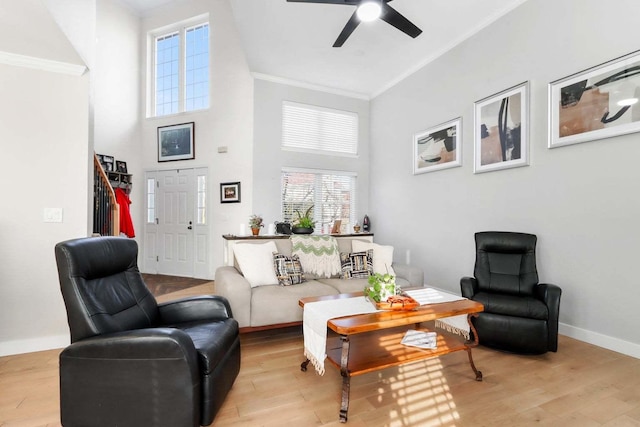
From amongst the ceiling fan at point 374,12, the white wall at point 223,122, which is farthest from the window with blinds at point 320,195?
the ceiling fan at point 374,12

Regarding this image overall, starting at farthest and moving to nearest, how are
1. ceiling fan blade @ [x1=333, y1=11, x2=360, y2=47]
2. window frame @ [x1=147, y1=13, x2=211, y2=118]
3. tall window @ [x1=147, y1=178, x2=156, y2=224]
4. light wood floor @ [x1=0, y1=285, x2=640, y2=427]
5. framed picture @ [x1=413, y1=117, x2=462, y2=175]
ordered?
1. tall window @ [x1=147, y1=178, x2=156, y2=224]
2. window frame @ [x1=147, y1=13, x2=211, y2=118]
3. framed picture @ [x1=413, y1=117, x2=462, y2=175]
4. ceiling fan blade @ [x1=333, y1=11, x2=360, y2=47]
5. light wood floor @ [x1=0, y1=285, x2=640, y2=427]

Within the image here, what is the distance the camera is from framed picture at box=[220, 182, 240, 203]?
541cm

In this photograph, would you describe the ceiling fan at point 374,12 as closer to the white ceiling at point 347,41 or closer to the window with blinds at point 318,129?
the white ceiling at point 347,41

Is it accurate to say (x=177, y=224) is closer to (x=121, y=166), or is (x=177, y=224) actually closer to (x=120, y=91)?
(x=121, y=166)

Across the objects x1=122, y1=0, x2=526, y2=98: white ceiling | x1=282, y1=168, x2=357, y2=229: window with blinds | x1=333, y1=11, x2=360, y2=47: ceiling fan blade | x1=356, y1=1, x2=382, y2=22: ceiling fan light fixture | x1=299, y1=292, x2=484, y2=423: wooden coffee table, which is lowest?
x1=299, y1=292, x2=484, y2=423: wooden coffee table

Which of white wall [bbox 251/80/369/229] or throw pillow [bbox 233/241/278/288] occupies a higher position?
white wall [bbox 251/80/369/229]

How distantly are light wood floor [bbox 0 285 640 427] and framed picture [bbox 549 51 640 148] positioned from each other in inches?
75.4

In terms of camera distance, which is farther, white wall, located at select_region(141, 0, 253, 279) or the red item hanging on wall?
white wall, located at select_region(141, 0, 253, 279)

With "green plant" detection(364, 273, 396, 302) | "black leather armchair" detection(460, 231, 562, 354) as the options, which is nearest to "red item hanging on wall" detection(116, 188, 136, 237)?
"green plant" detection(364, 273, 396, 302)

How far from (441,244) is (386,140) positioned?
85.2 inches

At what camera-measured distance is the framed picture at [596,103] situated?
2.48 meters

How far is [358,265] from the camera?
3514mm

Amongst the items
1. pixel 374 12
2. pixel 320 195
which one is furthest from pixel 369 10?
pixel 320 195

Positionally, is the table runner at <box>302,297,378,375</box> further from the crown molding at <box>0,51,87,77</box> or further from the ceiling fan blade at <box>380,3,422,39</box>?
the crown molding at <box>0,51,87,77</box>
